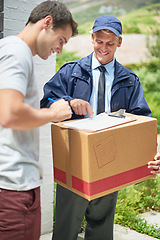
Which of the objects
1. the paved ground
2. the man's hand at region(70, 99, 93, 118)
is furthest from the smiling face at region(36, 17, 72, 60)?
the paved ground

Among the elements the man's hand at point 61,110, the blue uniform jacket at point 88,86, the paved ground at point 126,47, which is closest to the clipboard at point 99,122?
the man's hand at point 61,110

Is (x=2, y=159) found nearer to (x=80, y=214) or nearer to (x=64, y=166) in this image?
(x=64, y=166)

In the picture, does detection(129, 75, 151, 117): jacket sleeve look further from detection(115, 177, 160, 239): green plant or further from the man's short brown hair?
detection(115, 177, 160, 239): green plant

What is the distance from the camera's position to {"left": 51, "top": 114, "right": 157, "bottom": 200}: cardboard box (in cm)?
153

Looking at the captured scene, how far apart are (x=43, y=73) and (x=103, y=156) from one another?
121 cm

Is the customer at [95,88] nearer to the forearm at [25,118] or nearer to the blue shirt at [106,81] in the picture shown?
the blue shirt at [106,81]

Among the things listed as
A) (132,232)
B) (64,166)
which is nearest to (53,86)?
(64,166)

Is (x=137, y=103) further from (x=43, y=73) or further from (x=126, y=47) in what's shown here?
(x=126, y=47)

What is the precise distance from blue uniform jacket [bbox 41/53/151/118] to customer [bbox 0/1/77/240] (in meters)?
0.51

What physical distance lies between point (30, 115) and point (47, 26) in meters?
0.43

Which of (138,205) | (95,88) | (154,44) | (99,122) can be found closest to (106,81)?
(95,88)

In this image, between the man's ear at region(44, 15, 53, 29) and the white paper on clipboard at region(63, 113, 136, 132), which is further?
the white paper on clipboard at region(63, 113, 136, 132)

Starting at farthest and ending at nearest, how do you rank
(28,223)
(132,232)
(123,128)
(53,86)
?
(132,232) < (53,86) < (123,128) < (28,223)

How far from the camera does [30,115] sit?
1228 mm
